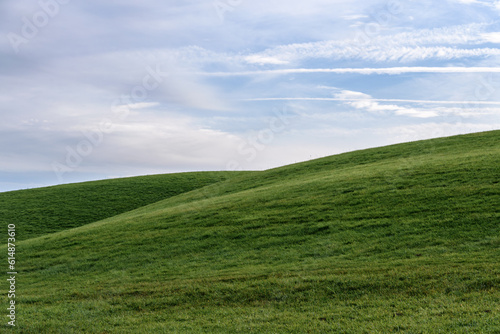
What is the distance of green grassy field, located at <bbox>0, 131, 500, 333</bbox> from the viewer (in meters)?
11.8

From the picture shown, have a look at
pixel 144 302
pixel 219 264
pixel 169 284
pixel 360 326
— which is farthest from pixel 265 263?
pixel 360 326

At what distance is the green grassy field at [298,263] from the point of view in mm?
→ 11820

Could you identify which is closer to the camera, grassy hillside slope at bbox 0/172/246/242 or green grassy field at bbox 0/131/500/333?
green grassy field at bbox 0/131/500/333

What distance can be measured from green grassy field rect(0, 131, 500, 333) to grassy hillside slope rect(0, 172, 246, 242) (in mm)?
17768

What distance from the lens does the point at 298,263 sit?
17.4m

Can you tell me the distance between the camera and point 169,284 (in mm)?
16125

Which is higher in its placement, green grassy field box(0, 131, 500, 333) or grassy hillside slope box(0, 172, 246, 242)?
grassy hillside slope box(0, 172, 246, 242)

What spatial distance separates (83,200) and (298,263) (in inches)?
1733

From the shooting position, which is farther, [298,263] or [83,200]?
[83,200]

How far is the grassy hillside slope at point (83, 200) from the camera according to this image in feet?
149

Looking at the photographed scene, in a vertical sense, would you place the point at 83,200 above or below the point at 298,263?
above

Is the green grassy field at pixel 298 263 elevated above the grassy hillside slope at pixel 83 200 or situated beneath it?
situated beneath

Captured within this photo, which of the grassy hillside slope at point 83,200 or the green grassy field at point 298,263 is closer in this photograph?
the green grassy field at point 298,263

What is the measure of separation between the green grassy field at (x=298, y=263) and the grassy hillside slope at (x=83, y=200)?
17768 millimetres
